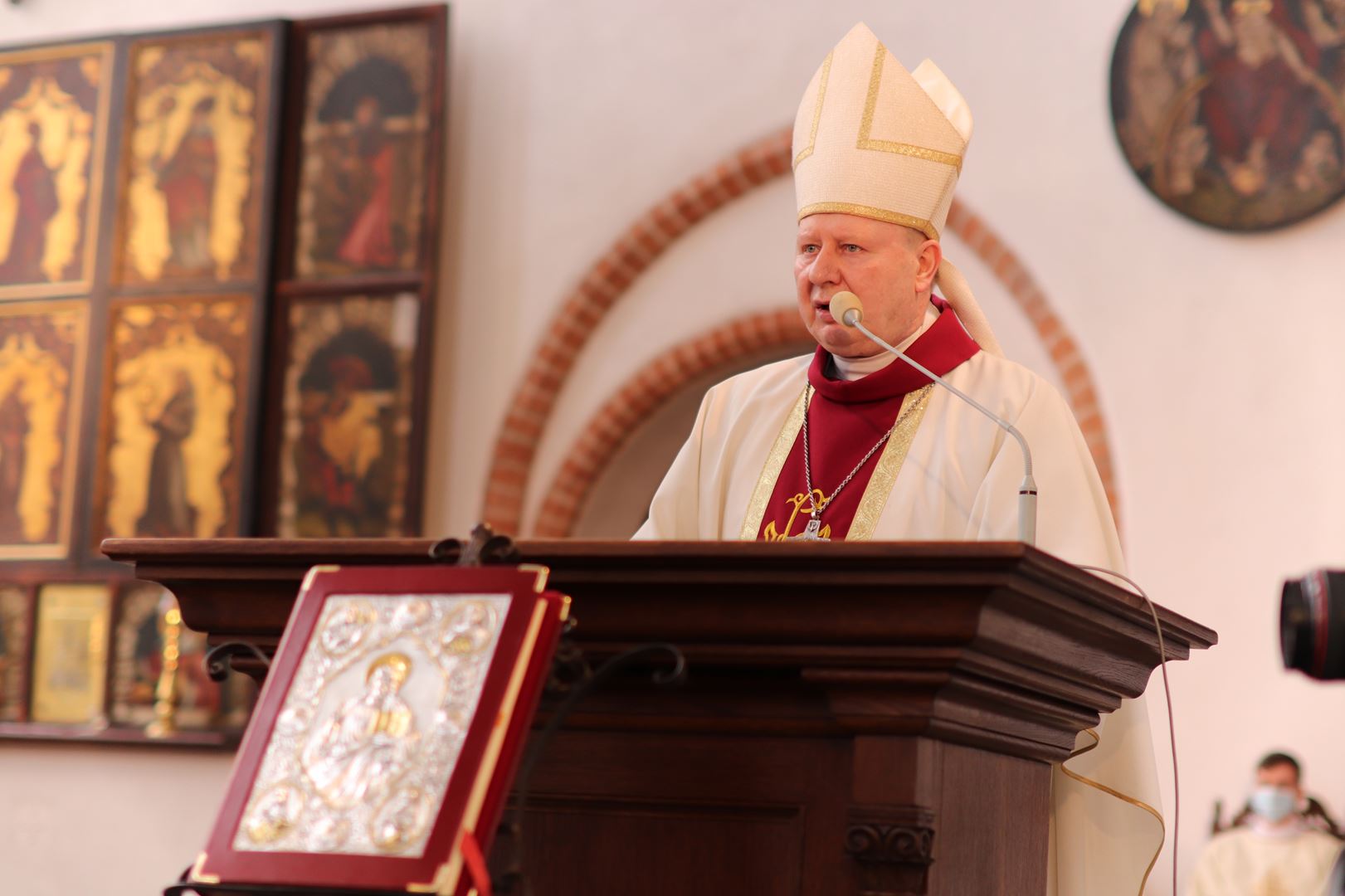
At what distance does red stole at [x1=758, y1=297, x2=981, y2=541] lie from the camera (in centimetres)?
260

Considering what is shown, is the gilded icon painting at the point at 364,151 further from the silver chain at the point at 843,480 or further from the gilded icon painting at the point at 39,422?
the silver chain at the point at 843,480

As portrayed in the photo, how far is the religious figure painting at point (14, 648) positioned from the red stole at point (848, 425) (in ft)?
19.5

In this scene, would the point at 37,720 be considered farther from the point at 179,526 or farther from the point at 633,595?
the point at 633,595

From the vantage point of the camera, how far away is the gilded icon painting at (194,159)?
25.2 feet

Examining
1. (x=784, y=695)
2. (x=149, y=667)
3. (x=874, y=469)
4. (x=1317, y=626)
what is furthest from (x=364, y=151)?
(x=1317, y=626)

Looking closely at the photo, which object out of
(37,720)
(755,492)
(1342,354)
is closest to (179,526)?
(37,720)

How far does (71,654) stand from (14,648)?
31 centimetres

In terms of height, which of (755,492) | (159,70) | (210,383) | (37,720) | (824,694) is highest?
(159,70)

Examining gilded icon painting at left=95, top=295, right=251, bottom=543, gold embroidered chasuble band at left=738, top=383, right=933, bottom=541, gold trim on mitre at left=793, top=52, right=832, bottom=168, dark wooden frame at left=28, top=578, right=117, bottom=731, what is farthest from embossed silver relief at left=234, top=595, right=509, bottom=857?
dark wooden frame at left=28, top=578, right=117, bottom=731

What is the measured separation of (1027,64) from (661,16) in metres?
1.60

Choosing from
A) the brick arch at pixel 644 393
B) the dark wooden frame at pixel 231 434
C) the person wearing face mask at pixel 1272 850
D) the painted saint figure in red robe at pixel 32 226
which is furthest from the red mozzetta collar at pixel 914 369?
the painted saint figure in red robe at pixel 32 226

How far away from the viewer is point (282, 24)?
25.2ft

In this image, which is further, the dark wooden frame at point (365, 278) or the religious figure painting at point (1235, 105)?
the dark wooden frame at point (365, 278)

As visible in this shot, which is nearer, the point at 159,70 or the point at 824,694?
the point at 824,694
